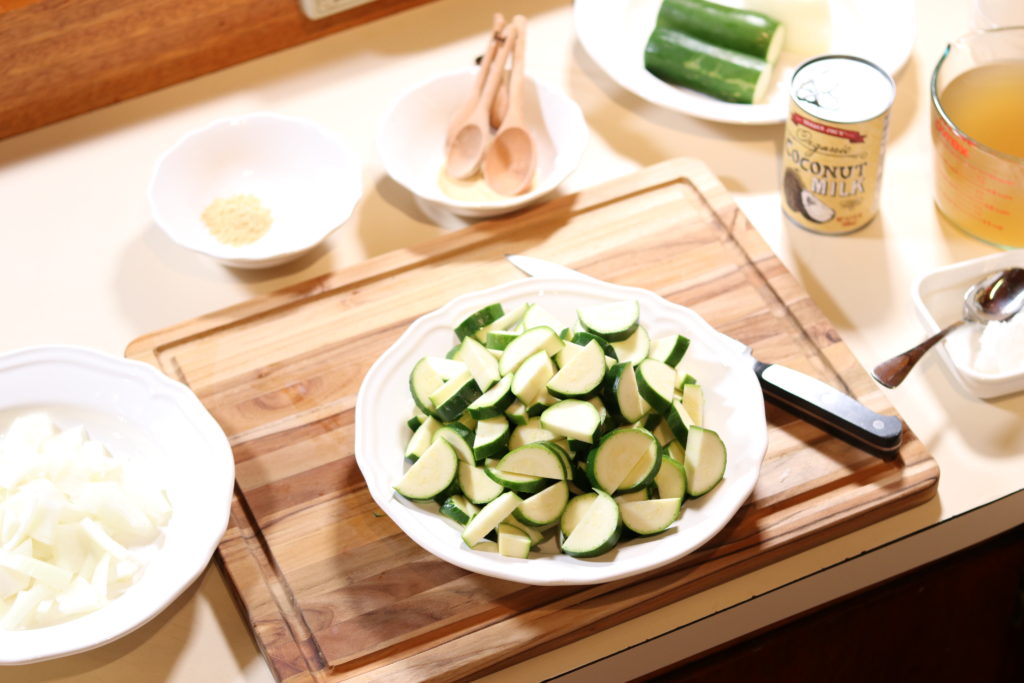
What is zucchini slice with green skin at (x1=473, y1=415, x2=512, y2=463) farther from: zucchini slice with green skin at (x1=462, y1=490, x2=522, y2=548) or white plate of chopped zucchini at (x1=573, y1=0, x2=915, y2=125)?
white plate of chopped zucchini at (x1=573, y1=0, x2=915, y2=125)

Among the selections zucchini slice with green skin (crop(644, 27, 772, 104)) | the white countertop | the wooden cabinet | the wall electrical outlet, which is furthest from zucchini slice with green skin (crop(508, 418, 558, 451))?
the wall electrical outlet

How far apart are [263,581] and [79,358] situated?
1.13ft

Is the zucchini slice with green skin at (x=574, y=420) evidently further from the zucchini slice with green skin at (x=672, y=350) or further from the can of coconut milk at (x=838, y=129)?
the can of coconut milk at (x=838, y=129)

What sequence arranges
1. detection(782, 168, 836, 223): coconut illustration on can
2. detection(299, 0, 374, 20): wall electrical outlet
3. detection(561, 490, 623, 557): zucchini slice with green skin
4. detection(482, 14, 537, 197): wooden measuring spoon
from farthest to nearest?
detection(299, 0, 374, 20): wall electrical outlet, detection(482, 14, 537, 197): wooden measuring spoon, detection(782, 168, 836, 223): coconut illustration on can, detection(561, 490, 623, 557): zucchini slice with green skin

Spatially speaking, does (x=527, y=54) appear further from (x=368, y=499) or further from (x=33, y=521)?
(x=33, y=521)

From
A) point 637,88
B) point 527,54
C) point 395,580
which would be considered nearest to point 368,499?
point 395,580

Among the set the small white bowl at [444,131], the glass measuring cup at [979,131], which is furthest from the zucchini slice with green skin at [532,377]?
the glass measuring cup at [979,131]

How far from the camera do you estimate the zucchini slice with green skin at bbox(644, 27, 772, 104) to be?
1528 mm

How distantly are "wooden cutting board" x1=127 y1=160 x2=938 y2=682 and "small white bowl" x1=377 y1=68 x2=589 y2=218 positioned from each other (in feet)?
0.21

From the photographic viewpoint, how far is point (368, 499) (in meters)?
1.18

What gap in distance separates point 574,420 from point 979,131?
714mm

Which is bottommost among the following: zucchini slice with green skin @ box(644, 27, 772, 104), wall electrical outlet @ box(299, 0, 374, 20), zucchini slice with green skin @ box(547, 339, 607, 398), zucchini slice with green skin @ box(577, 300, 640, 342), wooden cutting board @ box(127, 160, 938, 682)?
wooden cutting board @ box(127, 160, 938, 682)

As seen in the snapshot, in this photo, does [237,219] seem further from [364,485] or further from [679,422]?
[679,422]

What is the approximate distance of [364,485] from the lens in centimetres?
120
